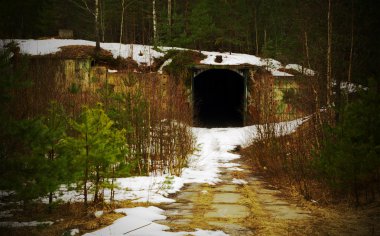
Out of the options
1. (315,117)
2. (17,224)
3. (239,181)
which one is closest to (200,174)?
(239,181)

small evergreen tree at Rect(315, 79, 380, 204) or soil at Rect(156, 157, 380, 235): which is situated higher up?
small evergreen tree at Rect(315, 79, 380, 204)

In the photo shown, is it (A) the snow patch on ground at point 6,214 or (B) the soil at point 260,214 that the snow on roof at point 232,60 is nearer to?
(B) the soil at point 260,214

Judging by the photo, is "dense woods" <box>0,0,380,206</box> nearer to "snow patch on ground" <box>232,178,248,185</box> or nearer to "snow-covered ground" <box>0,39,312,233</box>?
"snow-covered ground" <box>0,39,312,233</box>

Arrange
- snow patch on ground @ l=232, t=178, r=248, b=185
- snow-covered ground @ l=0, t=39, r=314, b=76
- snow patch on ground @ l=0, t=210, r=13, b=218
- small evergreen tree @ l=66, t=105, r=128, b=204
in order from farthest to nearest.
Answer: snow-covered ground @ l=0, t=39, r=314, b=76 < snow patch on ground @ l=232, t=178, r=248, b=185 < small evergreen tree @ l=66, t=105, r=128, b=204 < snow patch on ground @ l=0, t=210, r=13, b=218

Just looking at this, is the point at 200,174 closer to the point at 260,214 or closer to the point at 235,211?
the point at 235,211

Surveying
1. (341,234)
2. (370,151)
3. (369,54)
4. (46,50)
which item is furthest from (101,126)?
(46,50)

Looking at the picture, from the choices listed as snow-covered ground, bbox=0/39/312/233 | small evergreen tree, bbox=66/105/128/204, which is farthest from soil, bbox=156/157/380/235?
small evergreen tree, bbox=66/105/128/204

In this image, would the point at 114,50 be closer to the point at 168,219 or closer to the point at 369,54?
the point at 369,54

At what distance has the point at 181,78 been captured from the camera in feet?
71.5

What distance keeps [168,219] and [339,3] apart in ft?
36.1

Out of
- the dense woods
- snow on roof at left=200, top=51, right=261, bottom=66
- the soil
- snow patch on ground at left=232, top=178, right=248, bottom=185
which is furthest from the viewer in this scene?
snow on roof at left=200, top=51, right=261, bottom=66

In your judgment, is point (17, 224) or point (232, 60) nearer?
point (17, 224)

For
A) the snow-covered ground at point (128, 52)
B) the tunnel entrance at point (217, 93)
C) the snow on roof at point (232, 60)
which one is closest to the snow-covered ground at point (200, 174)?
the snow on roof at point (232, 60)

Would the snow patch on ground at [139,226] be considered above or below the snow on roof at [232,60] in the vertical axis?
below
